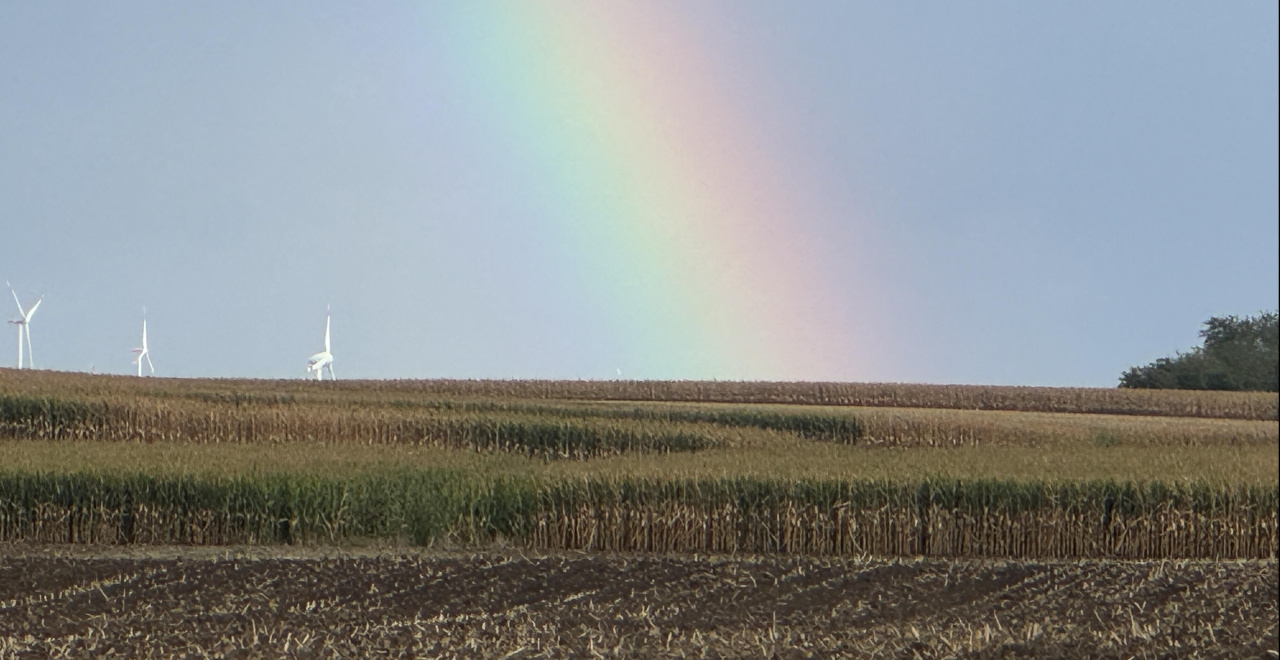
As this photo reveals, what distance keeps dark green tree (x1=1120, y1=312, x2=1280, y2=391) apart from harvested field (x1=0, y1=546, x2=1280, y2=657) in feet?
47.2

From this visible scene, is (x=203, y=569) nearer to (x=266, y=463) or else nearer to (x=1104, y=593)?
(x=266, y=463)

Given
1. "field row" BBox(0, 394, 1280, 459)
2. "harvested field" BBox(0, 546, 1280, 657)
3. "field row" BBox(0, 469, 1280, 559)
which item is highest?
"field row" BBox(0, 394, 1280, 459)

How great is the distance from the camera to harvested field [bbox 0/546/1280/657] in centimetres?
1200

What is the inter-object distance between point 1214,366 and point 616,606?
29086mm

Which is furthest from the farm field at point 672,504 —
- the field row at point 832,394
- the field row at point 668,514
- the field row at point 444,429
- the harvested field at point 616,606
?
the field row at point 832,394

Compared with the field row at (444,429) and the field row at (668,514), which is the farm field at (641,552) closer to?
the field row at (668,514)

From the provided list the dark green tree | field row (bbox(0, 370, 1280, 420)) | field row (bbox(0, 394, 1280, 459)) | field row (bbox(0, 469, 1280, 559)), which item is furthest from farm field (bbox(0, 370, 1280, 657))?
field row (bbox(0, 370, 1280, 420))

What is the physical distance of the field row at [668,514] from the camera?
17.5 m

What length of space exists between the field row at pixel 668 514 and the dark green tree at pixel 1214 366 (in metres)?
10.7

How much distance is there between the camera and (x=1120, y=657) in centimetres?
1165

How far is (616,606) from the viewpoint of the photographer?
13.7 m

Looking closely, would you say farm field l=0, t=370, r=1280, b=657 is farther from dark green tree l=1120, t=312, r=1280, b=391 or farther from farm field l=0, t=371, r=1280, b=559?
dark green tree l=1120, t=312, r=1280, b=391

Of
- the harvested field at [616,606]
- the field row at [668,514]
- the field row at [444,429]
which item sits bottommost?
the harvested field at [616,606]

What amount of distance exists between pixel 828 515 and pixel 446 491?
518cm
